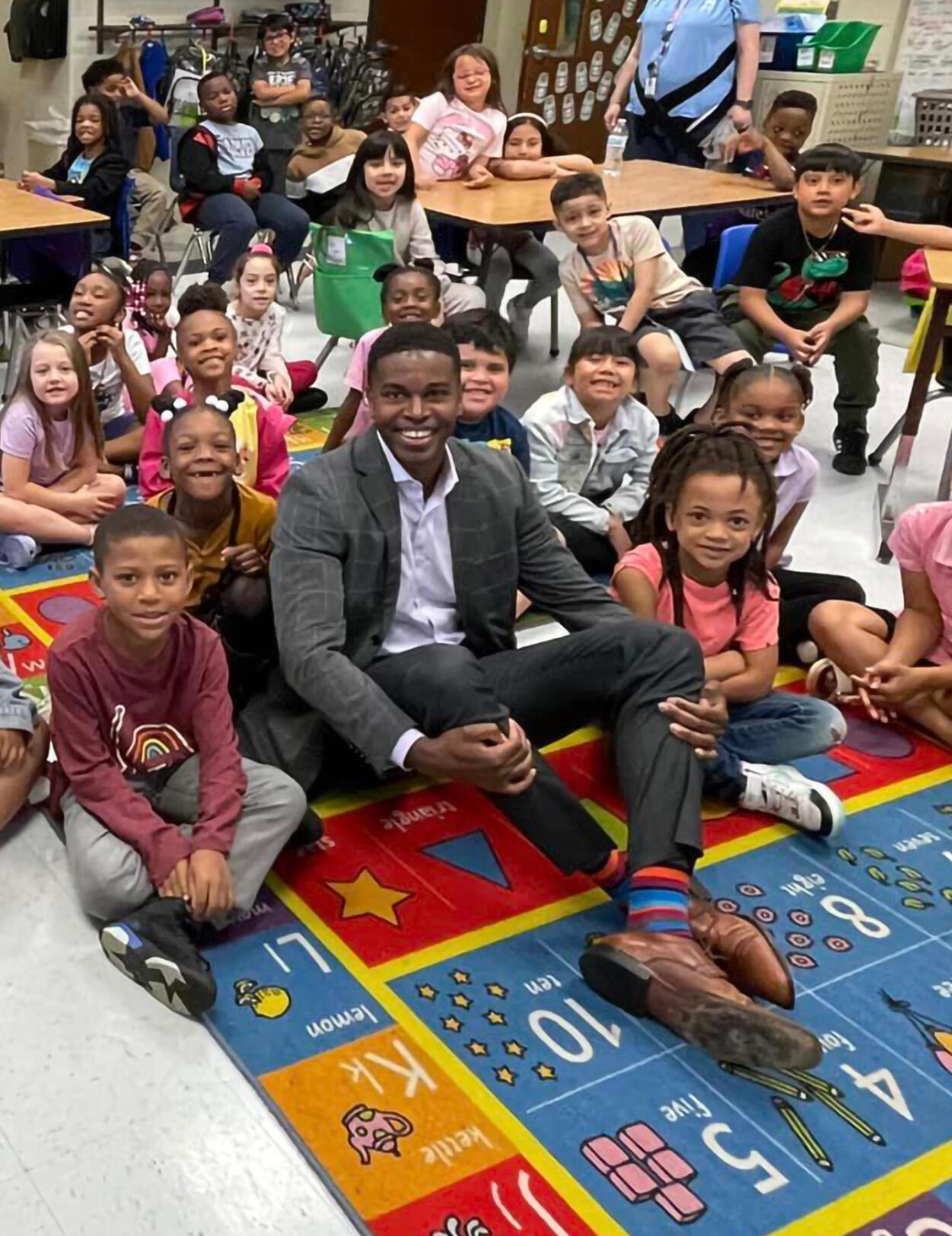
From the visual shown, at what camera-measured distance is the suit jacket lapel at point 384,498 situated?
2.25 m

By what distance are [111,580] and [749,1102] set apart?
120 cm

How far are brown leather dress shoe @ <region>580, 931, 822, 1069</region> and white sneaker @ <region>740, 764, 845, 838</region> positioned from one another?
1.77ft

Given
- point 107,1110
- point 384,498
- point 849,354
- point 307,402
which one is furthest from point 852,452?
point 107,1110

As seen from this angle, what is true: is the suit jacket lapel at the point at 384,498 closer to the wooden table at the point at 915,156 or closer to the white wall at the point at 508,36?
the wooden table at the point at 915,156

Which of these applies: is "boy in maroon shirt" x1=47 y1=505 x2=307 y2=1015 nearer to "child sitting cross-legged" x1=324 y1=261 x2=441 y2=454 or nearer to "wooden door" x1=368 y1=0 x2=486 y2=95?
"child sitting cross-legged" x1=324 y1=261 x2=441 y2=454

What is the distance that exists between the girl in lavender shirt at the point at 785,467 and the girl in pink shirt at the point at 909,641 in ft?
0.42

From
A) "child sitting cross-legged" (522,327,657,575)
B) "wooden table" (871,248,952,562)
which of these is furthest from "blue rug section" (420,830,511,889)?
"wooden table" (871,248,952,562)

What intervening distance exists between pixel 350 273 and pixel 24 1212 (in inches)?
132

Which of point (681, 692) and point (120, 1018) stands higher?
point (681, 692)

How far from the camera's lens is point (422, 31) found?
7.86 metres

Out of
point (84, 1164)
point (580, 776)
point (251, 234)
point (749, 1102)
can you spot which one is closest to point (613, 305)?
point (251, 234)

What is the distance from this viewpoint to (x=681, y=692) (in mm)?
2150

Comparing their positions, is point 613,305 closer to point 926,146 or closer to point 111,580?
point 111,580

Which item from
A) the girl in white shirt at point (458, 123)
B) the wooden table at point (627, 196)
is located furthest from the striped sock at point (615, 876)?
the girl in white shirt at point (458, 123)
